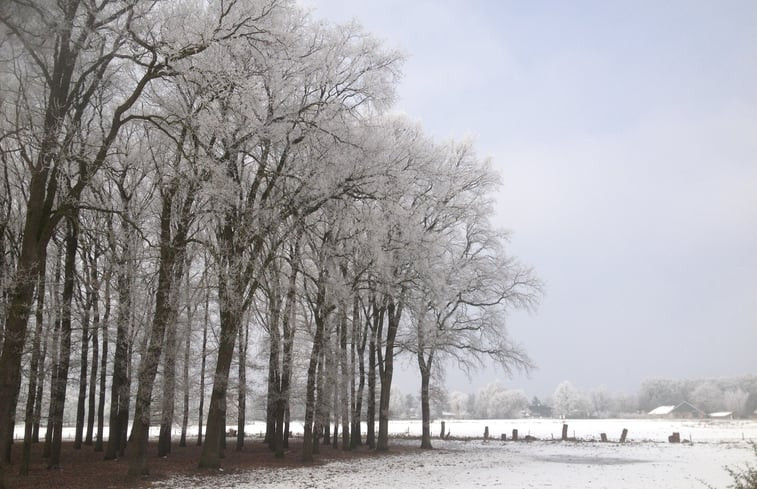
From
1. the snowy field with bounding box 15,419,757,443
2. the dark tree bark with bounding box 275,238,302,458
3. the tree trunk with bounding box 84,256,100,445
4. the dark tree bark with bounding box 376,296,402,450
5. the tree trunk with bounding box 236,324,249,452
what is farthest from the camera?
the snowy field with bounding box 15,419,757,443

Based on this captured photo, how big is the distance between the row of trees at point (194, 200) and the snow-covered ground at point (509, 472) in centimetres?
252

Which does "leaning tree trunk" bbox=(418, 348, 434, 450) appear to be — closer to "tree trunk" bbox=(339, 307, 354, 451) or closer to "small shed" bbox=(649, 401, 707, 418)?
"tree trunk" bbox=(339, 307, 354, 451)

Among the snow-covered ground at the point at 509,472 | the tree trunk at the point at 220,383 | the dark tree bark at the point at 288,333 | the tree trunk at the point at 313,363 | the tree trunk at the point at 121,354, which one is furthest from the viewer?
the tree trunk at the point at 313,363

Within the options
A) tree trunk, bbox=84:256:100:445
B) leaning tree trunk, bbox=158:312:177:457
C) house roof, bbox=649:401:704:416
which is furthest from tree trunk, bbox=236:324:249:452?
house roof, bbox=649:401:704:416

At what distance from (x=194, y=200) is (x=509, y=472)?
13435 mm

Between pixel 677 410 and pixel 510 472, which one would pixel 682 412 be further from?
pixel 510 472

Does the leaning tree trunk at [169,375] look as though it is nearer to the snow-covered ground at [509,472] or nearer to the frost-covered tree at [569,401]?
the snow-covered ground at [509,472]

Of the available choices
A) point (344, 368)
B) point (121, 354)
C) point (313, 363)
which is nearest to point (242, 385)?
point (313, 363)

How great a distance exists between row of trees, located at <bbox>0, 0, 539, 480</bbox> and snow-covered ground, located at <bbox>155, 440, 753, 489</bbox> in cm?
252

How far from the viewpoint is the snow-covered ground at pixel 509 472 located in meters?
16.3

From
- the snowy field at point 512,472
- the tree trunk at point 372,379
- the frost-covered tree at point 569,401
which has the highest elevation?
the tree trunk at point 372,379

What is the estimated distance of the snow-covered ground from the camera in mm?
16344

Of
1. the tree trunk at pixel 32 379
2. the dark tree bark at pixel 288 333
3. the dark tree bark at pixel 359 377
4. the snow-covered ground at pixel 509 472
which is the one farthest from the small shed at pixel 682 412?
the tree trunk at pixel 32 379

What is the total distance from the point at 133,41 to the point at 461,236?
2087 cm
